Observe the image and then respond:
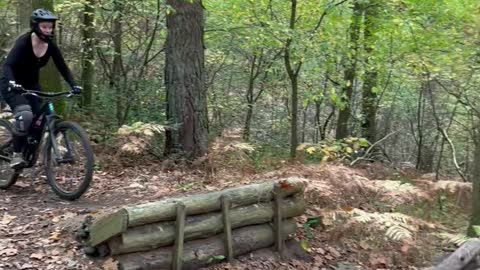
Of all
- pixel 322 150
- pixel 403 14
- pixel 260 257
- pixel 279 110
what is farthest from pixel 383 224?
pixel 279 110

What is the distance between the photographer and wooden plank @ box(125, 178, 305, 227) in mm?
5527

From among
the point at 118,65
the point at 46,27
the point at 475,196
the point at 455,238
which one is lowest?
the point at 455,238

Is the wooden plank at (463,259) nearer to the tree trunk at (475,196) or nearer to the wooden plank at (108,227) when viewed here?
the tree trunk at (475,196)

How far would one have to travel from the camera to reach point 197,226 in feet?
19.7

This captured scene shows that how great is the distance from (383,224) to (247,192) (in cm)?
167

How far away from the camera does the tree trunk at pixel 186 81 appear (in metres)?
8.95

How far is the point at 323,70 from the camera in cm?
1304

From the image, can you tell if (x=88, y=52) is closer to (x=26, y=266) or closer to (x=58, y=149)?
(x=58, y=149)

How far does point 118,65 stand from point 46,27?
4989 millimetres

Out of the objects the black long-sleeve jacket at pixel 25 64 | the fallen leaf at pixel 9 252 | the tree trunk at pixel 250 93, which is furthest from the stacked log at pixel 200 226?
the tree trunk at pixel 250 93

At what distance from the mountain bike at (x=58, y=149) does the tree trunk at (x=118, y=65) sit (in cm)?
347

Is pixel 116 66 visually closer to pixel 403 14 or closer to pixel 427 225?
pixel 403 14

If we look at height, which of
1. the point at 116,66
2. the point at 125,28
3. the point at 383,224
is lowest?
the point at 383,224

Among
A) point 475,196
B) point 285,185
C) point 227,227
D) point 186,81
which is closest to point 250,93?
point 186,81
